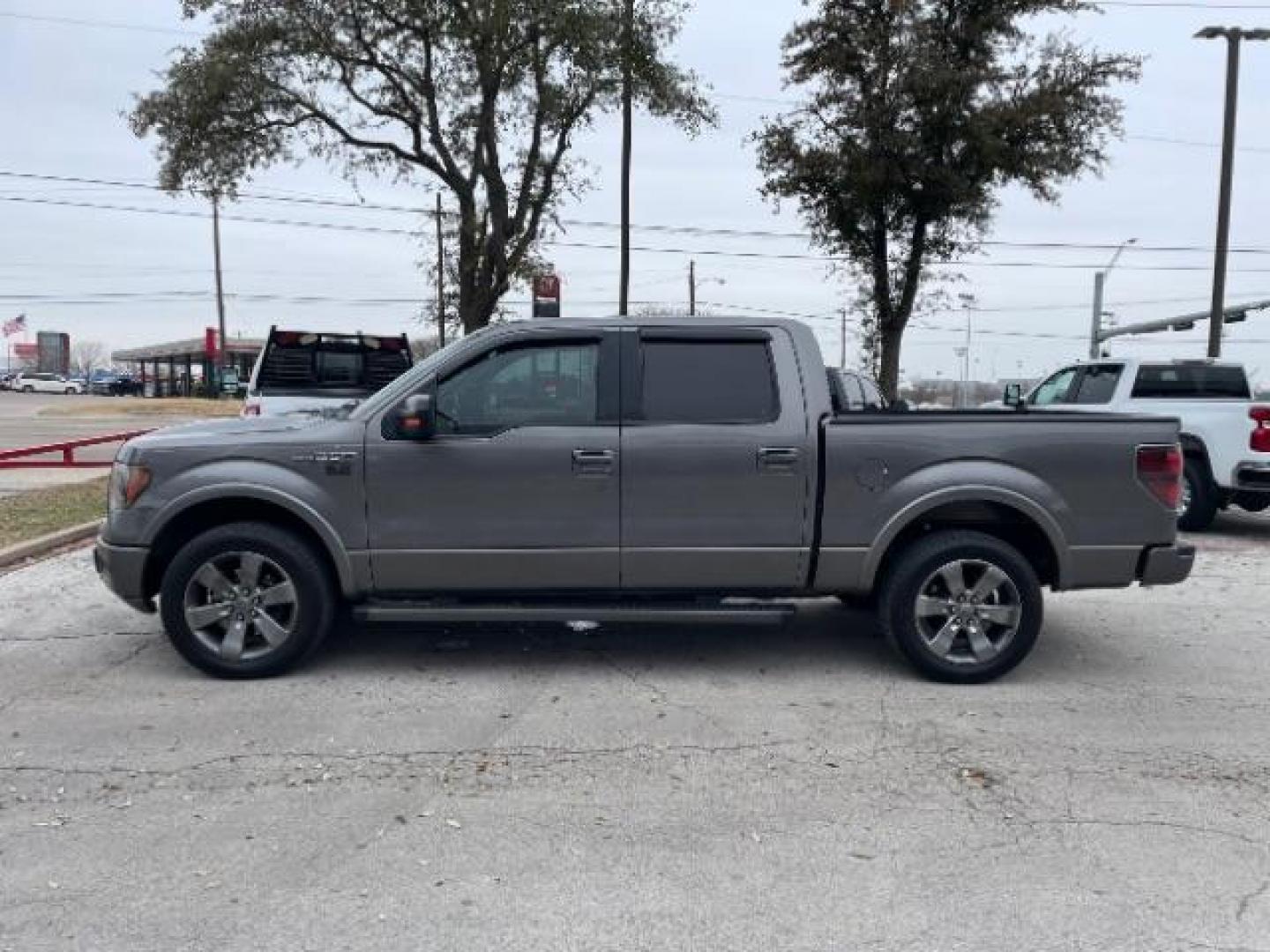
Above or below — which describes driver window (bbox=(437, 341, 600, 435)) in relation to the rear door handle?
above

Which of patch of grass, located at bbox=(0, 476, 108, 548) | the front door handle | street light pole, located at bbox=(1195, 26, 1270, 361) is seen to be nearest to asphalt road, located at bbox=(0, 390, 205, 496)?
patch of grass, located at bbox=(0, 476, 108, 548)

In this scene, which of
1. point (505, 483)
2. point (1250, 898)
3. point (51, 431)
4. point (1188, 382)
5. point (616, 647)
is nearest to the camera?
point (1250, 898)

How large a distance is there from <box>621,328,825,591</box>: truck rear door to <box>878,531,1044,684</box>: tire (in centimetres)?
56

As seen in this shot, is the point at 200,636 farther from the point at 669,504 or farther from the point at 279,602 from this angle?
the point at 669,504

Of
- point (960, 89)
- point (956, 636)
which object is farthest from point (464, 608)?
point (960, 89)

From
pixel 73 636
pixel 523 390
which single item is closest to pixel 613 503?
pixel 523 390

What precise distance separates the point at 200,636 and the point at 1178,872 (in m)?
4.47

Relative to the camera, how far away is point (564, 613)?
5.39 m

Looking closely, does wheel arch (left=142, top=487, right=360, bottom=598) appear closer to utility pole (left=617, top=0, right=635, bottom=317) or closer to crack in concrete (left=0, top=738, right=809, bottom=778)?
crack in concrete (left=0, top=738, right=809, bottom=778)

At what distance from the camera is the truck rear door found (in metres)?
5.35

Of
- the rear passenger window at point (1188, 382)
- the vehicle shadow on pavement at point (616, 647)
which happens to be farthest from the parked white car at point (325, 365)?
the rear passenger window at point (1188, 382)

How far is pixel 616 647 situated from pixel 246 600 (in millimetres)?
2057

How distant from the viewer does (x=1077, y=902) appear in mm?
3309

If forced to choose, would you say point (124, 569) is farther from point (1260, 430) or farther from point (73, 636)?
point (1260, 430)
